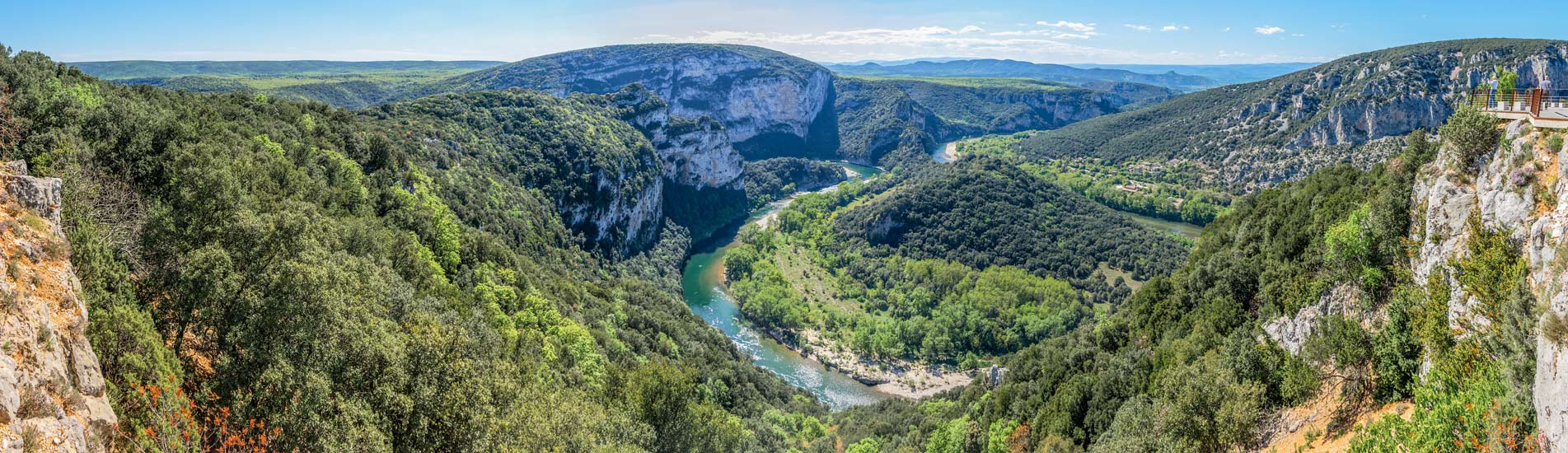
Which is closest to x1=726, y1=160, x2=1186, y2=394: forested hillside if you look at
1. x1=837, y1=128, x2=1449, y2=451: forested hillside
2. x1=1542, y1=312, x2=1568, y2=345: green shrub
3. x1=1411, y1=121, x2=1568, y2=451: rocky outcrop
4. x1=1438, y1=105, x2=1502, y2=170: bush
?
x1=837, y1=128, x2=1449, y2=451: forested hillside

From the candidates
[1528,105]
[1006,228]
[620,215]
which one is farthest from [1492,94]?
[620,215]

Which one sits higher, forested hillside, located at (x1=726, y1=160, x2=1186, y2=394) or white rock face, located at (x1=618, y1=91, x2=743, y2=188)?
white rock face, located at (x1=618, y1=91, x2=743, y2=188)

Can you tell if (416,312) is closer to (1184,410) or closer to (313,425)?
(313,425)

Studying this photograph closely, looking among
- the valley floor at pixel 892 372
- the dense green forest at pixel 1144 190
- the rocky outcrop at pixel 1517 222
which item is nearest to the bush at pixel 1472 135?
the rocky outcrop at pixel 1517 222

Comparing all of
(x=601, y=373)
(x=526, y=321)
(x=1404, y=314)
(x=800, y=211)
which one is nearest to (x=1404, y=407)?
(x=1404, y=314)

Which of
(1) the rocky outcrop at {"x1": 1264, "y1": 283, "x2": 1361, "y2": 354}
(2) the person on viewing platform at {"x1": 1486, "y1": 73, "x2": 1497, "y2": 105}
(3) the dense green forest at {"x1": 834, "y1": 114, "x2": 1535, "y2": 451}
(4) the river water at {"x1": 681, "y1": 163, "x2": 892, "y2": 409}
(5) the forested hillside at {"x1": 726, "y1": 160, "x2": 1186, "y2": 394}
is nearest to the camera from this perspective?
(3) the dense green forest at {"x1": 834, "y1": 114, "x2": 1535, "y2": 451}

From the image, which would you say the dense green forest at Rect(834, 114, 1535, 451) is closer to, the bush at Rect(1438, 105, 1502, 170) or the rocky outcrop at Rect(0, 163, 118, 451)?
the bush at Rect(1438, 105, 1502, 170)

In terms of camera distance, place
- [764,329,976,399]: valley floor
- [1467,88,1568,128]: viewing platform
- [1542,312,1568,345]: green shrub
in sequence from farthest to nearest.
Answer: [764,329,976,399]: valley floor
[1467,88,1568,128]: viewing platform
[1542,312,1568,345]: green shrub
